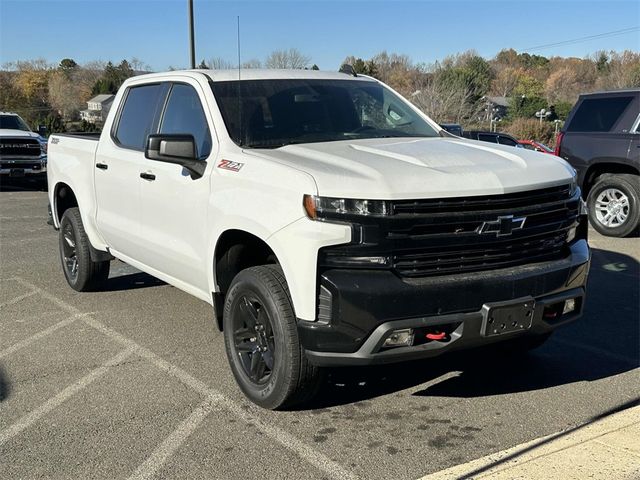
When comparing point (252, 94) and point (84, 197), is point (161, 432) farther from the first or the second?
point (84, 197)

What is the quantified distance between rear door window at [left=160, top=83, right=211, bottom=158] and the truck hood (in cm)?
57

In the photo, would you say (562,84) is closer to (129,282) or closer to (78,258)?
(129,282)

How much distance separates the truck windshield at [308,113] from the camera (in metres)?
4.50

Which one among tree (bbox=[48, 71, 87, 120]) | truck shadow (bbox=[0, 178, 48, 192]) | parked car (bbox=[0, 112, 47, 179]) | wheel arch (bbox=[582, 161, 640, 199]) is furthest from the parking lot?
tree (bbox=[48, 71, 87, 120])

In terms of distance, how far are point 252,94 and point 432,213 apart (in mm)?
1858

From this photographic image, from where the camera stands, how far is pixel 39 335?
17.9 feet

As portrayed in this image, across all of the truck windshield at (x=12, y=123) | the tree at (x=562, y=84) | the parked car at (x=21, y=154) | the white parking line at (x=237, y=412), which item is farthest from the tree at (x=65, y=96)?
the white parking line at (x=237, y=412)

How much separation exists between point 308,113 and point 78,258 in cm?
295

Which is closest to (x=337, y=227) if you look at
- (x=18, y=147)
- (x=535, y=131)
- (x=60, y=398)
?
(x=60, y=398)

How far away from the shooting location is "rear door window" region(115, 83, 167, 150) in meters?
5.33

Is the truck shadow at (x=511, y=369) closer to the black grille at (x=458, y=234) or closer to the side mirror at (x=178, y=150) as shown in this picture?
the black grille at (x=458, y=234)

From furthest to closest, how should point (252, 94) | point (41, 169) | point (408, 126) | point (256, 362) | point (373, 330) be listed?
point (41, 169)
point (408, 126)
point (252, 94)
point (256, 362)
point (373, 330)

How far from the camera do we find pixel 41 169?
1802 centimetres

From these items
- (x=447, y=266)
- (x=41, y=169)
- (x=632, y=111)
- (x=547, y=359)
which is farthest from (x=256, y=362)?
(x=41, y=169)
